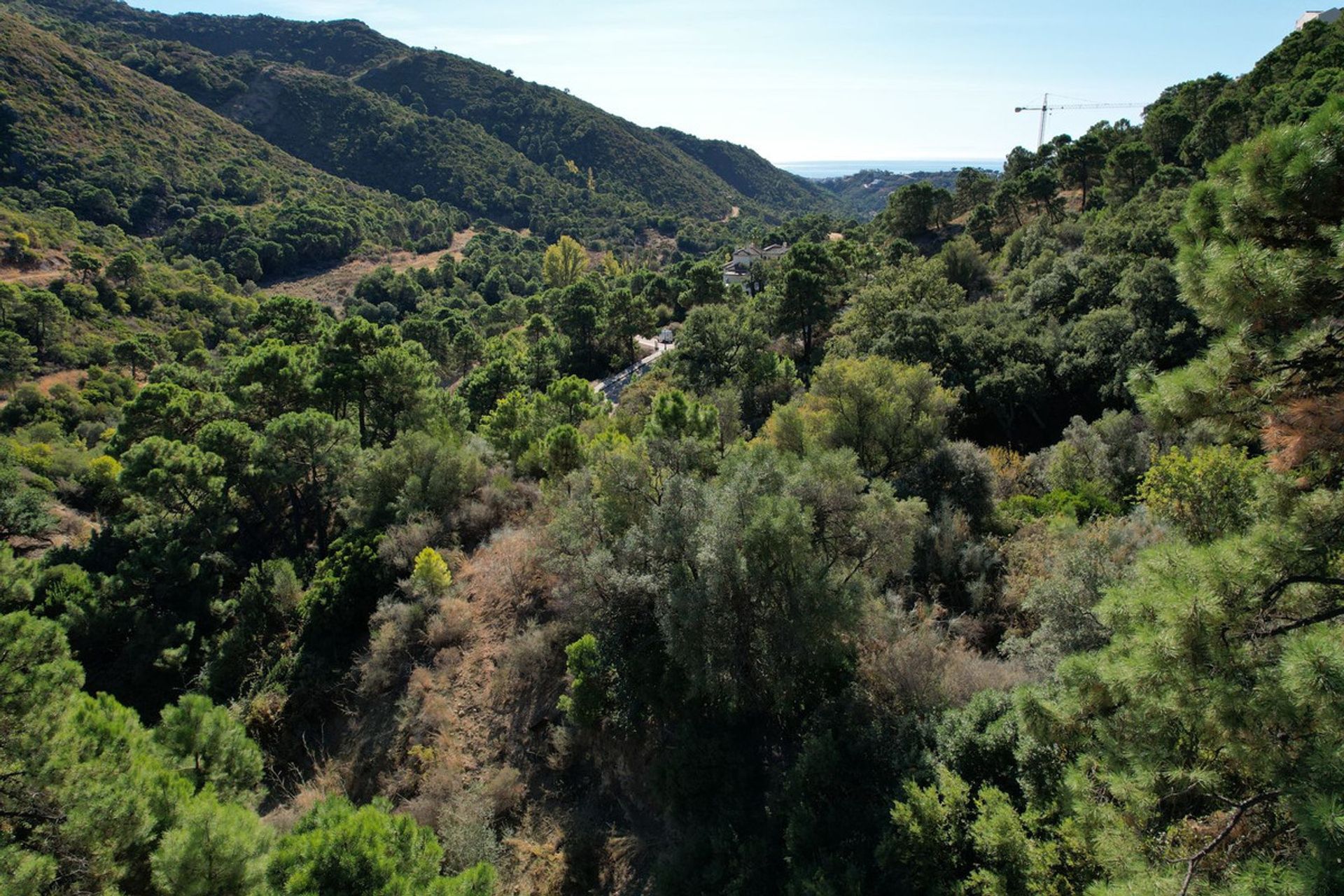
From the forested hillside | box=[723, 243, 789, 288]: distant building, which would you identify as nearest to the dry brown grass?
the forested hillside


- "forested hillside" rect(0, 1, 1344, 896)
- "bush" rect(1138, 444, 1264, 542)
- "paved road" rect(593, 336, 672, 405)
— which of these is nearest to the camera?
"forested hillside" rect(0, 1, 1344, 896)

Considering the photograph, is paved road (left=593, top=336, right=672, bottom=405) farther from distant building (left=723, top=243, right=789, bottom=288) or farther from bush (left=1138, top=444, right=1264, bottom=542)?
bush (left=1138, top=444, right=1264, bottom=542)

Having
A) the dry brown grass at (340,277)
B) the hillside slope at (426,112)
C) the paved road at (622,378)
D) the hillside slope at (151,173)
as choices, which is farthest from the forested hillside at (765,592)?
the hillside slope at (426,112)

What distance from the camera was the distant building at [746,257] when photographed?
81.1 m

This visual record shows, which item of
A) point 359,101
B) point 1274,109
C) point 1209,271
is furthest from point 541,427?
point 359,101

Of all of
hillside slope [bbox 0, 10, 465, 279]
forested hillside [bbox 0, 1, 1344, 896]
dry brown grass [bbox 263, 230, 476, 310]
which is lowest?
forested hillside [bbox 0, 1, 1344, 896]

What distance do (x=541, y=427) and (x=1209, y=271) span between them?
76.1 feet

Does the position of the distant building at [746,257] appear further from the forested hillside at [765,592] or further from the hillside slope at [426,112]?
the hillside slope at [426,112]

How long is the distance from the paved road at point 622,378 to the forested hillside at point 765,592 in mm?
1185

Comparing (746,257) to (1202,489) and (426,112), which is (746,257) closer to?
(1202,489)

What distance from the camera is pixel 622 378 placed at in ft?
161

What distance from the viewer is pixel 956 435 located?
93.4ft

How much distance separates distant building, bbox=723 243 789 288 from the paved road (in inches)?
1023

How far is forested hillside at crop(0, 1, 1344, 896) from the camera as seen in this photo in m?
5.24
